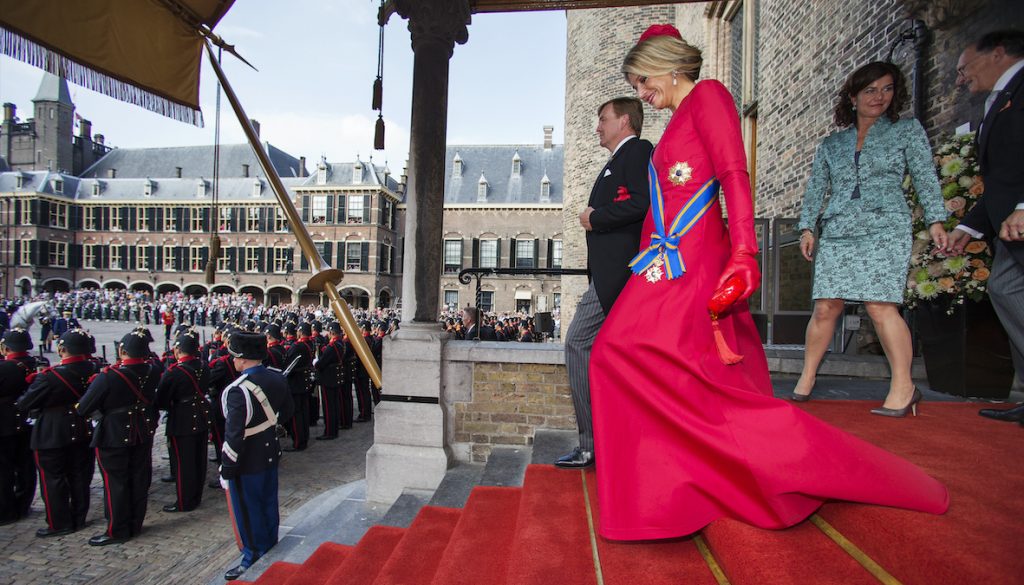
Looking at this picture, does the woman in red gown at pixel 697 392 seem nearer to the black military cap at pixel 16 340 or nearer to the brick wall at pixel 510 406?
the brick wall at pixel 510 406

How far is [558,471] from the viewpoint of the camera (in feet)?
9.11

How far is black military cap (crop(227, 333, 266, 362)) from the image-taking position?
4.61 metres

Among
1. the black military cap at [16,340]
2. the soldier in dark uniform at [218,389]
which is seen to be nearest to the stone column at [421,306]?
the soldier in dark uniform at [218,389]

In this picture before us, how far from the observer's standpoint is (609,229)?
2.52 meters

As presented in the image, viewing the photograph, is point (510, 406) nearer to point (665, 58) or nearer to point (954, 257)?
point (665, 58)

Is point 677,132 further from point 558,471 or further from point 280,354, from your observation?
point 280,354

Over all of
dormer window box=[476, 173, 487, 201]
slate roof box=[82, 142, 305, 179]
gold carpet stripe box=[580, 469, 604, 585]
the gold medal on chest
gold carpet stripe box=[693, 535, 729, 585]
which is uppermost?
slate roof box=[82, 142, 305, 179]

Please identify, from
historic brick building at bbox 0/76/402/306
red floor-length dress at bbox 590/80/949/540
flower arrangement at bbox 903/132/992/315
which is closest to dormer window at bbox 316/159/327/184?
historic brick building at bbox 0/76/402/306

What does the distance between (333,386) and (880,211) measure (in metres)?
8.98

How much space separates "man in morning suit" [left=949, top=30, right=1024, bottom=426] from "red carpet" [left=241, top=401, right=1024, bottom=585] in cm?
70

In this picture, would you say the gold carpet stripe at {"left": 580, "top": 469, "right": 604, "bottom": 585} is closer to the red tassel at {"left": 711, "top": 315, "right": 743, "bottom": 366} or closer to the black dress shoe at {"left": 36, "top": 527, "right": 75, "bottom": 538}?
the red tassel at {"left": 711, "top": 315, "right": 743, "bottom": 366}

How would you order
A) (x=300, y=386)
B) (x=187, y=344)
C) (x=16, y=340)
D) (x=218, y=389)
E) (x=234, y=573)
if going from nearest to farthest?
(x=234, y=573) → (x=16, y=340) → (x=187, y=344) → (x=218, y=389) → (x=300, y=386)

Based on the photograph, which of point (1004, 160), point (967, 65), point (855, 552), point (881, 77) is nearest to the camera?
point (855, 552)

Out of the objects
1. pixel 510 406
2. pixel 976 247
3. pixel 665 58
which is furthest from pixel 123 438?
pixel 976 247
